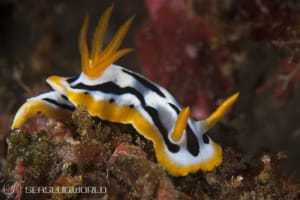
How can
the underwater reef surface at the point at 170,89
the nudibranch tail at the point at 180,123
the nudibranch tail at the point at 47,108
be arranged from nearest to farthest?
the underwater reef surface at the point at 170,89 → the nudibranch tail at the point at 180,123 → the nudibranch tail at the point at 47,108

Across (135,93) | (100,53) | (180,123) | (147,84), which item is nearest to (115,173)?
(180,123)

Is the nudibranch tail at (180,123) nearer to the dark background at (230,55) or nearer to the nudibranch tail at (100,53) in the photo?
the nudibranch tail at (100,53)

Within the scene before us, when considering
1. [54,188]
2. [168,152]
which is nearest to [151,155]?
[168,152]

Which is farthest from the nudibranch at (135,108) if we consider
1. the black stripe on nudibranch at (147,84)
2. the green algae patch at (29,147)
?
the green algae patch at (29,147)

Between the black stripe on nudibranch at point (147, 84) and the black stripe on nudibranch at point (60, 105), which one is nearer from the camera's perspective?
the black stripe on nudibranch at point (147, 84)

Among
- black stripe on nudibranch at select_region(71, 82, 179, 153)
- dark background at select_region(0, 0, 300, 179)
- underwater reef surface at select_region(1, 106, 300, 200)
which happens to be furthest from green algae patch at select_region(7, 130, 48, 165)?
dark background at select_region(0, 0, 300, 179)

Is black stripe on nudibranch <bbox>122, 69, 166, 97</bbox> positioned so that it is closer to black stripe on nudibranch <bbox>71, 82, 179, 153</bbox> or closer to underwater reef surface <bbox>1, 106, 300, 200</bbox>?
black stripe on nudibranch <bbox>71, 82, 179, 153</bbox>

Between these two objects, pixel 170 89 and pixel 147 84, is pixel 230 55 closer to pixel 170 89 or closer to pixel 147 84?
pixel 170 89
